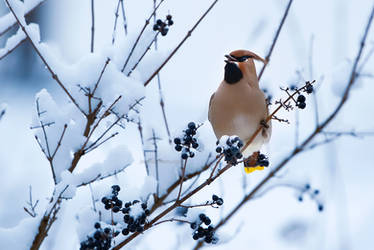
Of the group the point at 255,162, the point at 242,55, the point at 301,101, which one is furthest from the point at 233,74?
the point at 301,101

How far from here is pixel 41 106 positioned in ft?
5.99

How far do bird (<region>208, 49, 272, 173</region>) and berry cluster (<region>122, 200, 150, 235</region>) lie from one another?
714 mm

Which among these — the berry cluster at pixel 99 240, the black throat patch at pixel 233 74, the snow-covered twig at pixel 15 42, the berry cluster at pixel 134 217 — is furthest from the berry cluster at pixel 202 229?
the snow-covered twig at pixel 15 42

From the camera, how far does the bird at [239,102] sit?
223 centimetres

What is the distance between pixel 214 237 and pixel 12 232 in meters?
0.68

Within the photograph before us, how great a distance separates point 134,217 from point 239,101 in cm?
84

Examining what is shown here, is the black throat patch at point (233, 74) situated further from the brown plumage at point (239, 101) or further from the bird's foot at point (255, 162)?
the bird's foot at point (255, 162)

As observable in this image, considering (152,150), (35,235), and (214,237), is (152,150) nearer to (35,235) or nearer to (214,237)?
(214,237)

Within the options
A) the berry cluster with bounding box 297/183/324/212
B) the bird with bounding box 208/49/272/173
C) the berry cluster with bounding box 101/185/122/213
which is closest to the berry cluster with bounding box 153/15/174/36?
the bird with bounding box 208/49/272/173

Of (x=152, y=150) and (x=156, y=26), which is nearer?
(x=156, y=26)

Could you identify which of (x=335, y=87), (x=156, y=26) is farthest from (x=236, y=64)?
(x=335, y=87)

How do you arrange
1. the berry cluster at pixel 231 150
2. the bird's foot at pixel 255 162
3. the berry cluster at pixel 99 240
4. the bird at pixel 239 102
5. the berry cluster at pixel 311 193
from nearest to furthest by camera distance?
the berry cluster at pixel 99 240, the berry cluster at pixel 231 150, the bird's foot at pixel 255 162, the bird at pixel 239 102, the berry cluster at pixel 311 193

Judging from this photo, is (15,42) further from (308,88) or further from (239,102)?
(308,88)

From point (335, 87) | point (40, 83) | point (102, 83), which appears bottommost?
point (102, 83)
